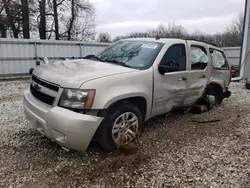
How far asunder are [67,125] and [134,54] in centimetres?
184

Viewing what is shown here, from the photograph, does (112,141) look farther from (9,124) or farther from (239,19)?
(239,19)

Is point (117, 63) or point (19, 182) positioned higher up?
point (117, 63)

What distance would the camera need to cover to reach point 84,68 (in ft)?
11.1

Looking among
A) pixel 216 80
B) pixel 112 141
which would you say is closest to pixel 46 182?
pixel 112 141

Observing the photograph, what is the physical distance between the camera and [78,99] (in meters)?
2.87

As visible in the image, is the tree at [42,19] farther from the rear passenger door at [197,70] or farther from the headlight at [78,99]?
the headlight at [78,99]

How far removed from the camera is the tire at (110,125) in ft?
10.3

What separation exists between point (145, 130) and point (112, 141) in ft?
3.84

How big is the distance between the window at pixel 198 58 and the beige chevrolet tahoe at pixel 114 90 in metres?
0.02

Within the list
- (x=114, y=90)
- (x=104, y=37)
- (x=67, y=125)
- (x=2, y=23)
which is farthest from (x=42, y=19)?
(x=67, y=125)

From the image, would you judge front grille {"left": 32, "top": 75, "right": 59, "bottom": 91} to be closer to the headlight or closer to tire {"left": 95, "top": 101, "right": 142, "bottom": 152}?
the headlight

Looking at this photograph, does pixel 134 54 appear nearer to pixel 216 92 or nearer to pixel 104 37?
pixel 216 92

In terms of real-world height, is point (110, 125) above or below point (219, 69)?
below

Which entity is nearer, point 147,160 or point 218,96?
point 147,160
